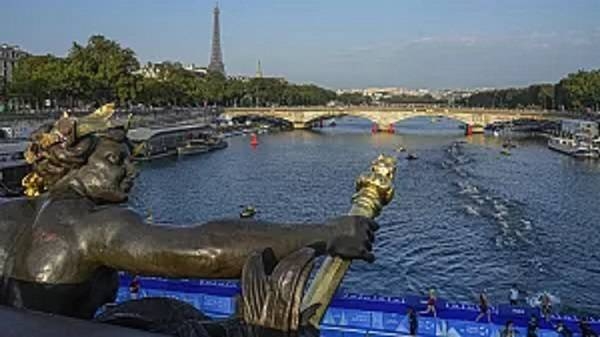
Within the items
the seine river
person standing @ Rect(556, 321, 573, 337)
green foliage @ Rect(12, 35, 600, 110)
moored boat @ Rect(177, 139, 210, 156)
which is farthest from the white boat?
person standing @ Rect(556, 321, 573, 337)

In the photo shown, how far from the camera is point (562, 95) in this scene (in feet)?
282

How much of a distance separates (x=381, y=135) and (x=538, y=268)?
61.5 m

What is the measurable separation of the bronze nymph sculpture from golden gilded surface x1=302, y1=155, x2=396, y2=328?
8 centimetres

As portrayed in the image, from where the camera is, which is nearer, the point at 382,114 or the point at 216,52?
the point at 382,114

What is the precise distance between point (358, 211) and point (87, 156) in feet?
2.97

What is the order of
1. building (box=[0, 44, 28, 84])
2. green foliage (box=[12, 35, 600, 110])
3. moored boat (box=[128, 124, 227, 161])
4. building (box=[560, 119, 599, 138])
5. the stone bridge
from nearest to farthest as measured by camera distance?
1. moored boat (box=[128, 124, 227, 161])
2. green foliage (box=[12, 35, 600, 110])
3. building (box=[560, 119, 599, 138])
4. the stone bridge
5. building (box=[0, 44, 28, 84])

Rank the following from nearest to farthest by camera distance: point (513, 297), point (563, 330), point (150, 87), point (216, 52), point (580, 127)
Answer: point (563, 330) < point (513, 297) < point (580, 127) < point (150, 87) < point (216, 52)

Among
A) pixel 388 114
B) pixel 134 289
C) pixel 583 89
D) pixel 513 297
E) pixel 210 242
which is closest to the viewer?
pixel 210 242

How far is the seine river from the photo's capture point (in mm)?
18797

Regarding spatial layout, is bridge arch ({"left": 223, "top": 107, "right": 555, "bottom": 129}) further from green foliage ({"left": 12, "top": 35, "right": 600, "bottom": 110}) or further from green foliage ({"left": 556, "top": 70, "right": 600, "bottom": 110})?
green foliage ({"left": 12, "top": 35, "right": 600, "bottom": 110})

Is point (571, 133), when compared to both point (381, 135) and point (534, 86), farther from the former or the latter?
point (534, 86)

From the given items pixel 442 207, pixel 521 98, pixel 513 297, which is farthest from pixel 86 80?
pixel 521 98

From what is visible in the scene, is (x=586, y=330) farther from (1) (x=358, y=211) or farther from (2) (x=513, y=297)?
(1) (x=358, y=211)

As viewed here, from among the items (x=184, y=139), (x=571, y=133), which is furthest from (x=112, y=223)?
(x=571, y=133)
